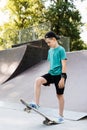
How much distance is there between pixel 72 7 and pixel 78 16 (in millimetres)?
962

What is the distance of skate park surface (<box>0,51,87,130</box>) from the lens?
6164 mm

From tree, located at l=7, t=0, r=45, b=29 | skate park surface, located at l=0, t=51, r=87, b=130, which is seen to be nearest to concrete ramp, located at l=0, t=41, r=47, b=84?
skate park surface, located at l=0, t=51, r=87, b=130

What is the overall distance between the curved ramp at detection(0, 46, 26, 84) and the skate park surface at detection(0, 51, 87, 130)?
0.49 m

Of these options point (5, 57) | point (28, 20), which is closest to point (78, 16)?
point (28, 20)

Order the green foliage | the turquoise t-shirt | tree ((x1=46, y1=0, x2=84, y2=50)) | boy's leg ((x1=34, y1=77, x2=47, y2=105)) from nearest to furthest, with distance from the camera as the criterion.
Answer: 1. boy's leg ((x1=34, y1=77, x2=47, y2=105))
2. the turquoise t-shirt
3. tree ((x1=46, y1=0, x2=84, y2=50))
4. the green foliage

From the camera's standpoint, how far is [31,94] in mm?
9086

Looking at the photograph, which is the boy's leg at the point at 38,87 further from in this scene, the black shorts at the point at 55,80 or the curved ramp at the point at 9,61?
the curved ramp at the point at 9,61

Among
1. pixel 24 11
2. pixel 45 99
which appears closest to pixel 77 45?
pixel 24 11

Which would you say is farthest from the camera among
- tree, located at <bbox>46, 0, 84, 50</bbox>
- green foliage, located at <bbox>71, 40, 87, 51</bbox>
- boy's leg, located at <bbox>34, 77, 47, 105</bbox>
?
green foliage, located at <bbox>71, 40, 87, 51</bbox>

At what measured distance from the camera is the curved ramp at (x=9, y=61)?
1213 cm

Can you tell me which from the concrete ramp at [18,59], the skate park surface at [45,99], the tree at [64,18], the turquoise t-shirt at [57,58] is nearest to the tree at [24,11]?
the tree at [64,18]

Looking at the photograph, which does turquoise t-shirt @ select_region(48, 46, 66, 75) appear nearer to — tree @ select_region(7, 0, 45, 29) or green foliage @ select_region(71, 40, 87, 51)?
green foliage @ select_region(71, 40, 87, 51)

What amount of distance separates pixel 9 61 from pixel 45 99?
470cm

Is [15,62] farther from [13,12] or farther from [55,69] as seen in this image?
[13,12]
